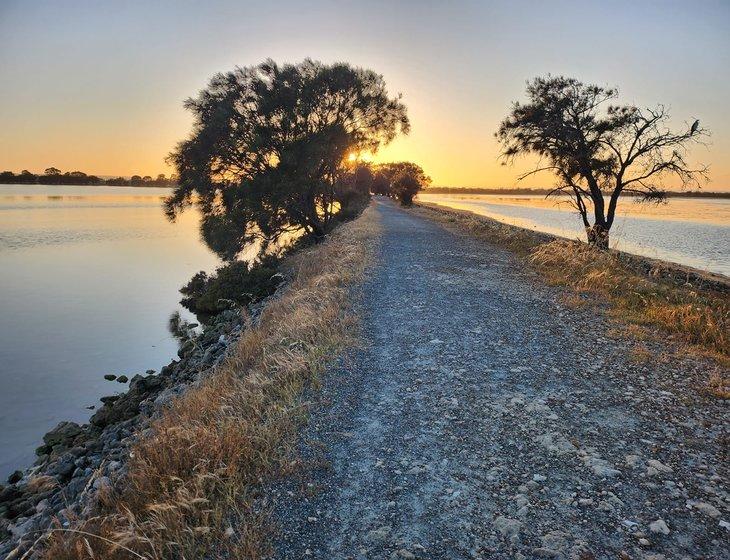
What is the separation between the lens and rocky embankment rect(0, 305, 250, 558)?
184 inches

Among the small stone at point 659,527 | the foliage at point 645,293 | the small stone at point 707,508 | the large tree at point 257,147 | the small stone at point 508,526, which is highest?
the large tree at point 257,147

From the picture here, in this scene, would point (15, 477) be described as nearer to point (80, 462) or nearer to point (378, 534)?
point (80, 462)

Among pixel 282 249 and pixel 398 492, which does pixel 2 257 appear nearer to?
pixel 282 249

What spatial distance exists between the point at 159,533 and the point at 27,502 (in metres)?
4.66

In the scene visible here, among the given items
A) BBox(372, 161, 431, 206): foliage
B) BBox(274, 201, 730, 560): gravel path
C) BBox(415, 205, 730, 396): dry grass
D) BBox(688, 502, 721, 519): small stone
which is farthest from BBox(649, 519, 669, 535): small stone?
BBox(372, 161, 431, 206): foliage

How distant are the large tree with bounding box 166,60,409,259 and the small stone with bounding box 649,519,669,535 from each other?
25.6m

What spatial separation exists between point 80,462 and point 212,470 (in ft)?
15.9

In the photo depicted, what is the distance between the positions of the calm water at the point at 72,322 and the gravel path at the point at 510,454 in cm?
784

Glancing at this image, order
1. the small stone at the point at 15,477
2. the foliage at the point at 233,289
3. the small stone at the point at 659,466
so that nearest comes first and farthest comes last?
the small stone at the point at 659,466
the small stone at the point at 15,477
the foliage at the point at 233,289

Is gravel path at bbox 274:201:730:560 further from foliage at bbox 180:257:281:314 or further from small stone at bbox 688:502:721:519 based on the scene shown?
foliage at bbox 180:257:281:314

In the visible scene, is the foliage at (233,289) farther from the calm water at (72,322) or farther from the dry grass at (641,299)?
the dry grass at (641,299)

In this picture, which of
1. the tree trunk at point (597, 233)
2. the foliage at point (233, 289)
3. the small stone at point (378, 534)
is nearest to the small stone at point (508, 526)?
the small stone at point (378, 534)

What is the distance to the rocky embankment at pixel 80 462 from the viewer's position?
15.3 feet

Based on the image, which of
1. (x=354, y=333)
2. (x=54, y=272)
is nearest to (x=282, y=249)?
(x=54, y=272)
